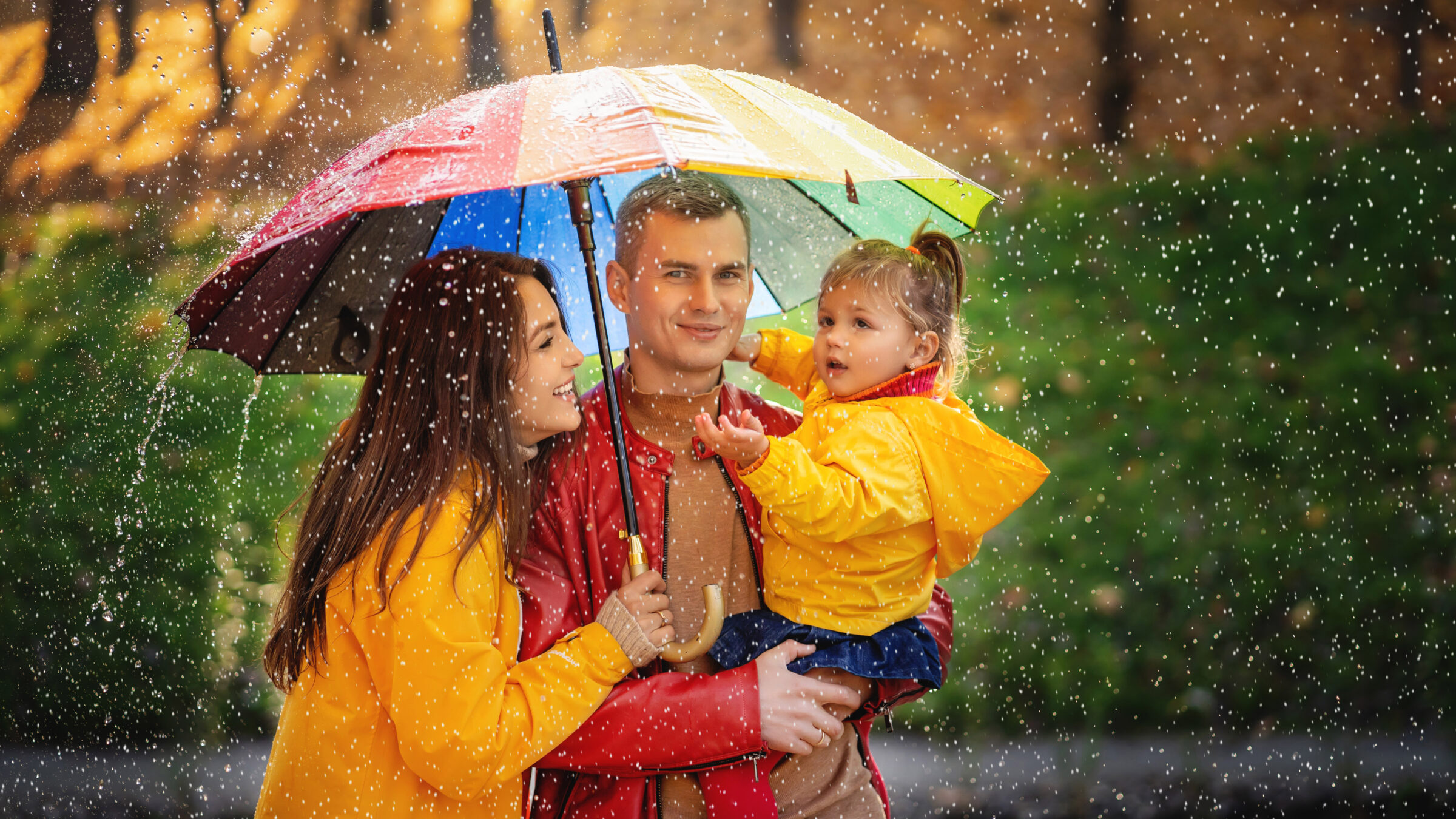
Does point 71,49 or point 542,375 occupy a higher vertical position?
point 71,49

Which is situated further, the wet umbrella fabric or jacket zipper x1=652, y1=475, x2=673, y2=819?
jacket zipper x1=652, y1=475, x2=673, y2=819

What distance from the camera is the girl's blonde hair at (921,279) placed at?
260 centimetres

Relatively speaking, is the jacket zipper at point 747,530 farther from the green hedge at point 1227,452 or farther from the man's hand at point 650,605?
the green hedge at point 1227,452

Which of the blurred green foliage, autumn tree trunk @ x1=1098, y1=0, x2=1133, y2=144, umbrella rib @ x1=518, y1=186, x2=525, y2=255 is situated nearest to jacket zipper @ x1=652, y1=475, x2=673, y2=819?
umbrella rib @ x1=518, y1=186, x2=525, y2=255

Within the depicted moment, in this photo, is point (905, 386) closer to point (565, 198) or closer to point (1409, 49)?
point (565, 198)

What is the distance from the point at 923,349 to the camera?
8.62ft

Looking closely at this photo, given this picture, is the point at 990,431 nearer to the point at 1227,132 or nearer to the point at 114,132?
the point at 1227,132

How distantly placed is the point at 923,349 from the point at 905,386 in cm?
11

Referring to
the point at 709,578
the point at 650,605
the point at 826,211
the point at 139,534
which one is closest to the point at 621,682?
the point at 650,605

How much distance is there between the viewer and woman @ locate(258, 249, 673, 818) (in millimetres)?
2156

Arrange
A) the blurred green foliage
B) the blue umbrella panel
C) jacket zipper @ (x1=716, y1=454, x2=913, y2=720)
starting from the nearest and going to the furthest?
jacket zipper @ (x1=716, y1=454, x2=913, y2=720), the blue umbrella panel, the blurred green foliage

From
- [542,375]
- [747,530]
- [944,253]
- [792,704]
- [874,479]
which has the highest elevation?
[944,253]

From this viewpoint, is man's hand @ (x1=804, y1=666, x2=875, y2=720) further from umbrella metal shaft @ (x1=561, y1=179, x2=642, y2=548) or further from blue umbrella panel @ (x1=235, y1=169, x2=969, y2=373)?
blue umbrella panel @ (x1=235, y1=169, x2=969, y2=373)

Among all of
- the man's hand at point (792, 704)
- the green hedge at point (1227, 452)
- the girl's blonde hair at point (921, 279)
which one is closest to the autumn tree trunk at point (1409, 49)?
the green hedge at point (1227, 452)
